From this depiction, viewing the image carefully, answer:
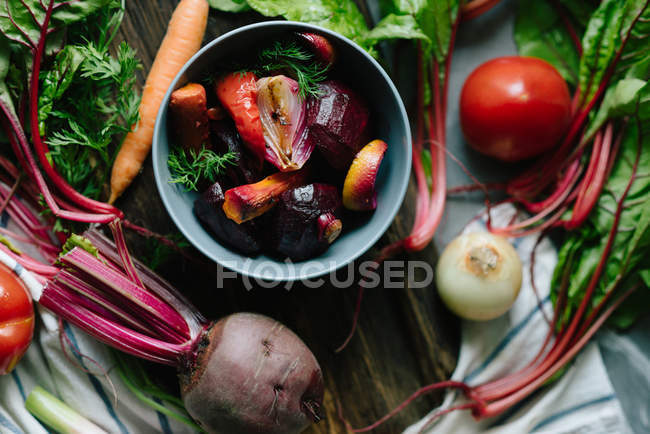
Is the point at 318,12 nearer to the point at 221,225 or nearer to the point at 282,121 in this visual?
the point at 282,121

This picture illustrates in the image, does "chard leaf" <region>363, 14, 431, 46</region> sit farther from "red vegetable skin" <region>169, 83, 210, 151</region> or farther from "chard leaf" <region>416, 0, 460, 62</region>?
"red vegetable skin" <region>169, 83, 210, 151</region>

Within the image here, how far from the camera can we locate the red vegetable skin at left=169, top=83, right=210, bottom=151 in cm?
105

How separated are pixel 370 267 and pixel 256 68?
55 centimetres

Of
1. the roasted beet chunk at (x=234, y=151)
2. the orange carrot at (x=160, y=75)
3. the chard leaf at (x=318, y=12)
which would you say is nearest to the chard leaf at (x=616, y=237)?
the chard leaf at (x=318, y=12)

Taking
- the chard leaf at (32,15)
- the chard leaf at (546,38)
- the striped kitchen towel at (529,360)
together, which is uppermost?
the chard leaf at (32,15)

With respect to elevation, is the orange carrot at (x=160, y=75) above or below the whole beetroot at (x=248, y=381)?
above

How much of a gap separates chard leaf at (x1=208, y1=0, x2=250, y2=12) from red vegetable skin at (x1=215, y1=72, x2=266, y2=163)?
9.7 inches

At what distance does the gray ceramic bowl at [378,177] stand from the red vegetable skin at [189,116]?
0.02m

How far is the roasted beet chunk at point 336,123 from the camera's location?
3.54 feet

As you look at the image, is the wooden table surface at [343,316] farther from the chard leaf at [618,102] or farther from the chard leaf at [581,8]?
the chard leaf at [581,8]

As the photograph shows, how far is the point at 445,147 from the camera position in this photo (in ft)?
4.73

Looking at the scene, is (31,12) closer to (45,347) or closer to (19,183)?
(19,183)

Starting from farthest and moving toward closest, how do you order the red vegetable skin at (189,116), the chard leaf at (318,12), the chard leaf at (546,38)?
1. the chard leaf at (546,38)
2. the chard leaf at (318,12)
3. the red vegetable skin at (189,116)

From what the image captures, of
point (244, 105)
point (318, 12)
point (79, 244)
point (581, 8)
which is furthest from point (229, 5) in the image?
point (581, 8)
